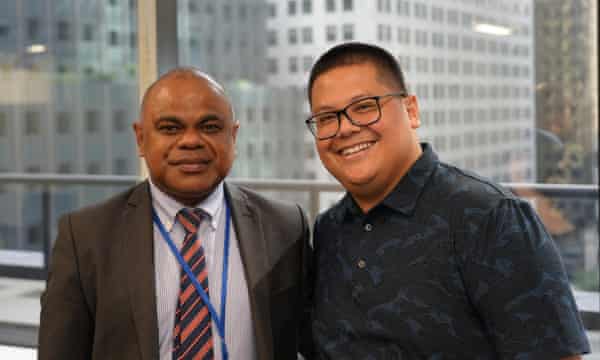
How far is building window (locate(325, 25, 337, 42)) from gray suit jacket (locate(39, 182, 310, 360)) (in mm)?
2767

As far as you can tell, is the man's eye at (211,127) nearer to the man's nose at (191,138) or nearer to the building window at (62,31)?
the man's nose at (191,138)

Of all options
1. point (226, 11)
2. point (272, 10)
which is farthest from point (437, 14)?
point (226, 11)

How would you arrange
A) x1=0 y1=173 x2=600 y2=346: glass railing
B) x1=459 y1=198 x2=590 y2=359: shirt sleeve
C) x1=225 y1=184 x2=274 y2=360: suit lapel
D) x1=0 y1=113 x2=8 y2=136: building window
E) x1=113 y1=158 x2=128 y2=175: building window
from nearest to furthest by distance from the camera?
1. x1=459 y1=198 x2=590 y2=359: shirt sleeve
2. x1=225 y1=184 x2=274 y2=360: suit lapel
3. x1=113 y1=158 x2=128 y2=175: building window
4. x1=0 y1=173 x2=600 y2=346: glass railing
5. x1=0 y1=113 x2=8 y2=136: building window

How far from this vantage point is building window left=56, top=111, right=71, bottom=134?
14.7ft

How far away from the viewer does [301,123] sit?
5.11 m

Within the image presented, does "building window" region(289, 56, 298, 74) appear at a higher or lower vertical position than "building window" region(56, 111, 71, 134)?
higher

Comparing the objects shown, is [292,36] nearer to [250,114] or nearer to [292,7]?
[292,7]

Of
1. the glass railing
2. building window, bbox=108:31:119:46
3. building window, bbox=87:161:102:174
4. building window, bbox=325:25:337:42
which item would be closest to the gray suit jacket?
building window, bbox=108:31:119:46

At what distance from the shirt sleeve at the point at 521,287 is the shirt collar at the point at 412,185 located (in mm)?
187

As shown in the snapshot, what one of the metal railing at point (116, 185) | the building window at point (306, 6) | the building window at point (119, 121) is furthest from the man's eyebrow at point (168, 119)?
the building window at point (306, 6)

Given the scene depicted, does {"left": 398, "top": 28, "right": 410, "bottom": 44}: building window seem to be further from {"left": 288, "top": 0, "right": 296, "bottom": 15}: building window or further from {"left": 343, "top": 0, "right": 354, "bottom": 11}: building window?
{"left": 288, "top": 0, "right": 296, "bottom": 15}: building window

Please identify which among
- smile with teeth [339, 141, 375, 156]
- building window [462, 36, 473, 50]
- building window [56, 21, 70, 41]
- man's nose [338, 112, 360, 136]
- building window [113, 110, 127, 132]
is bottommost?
smile with teeth [339, 141, 375, 156]

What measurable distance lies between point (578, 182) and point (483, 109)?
0.81 m

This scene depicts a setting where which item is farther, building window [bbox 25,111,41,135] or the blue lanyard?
building window [bbox 25,111,41,135]
